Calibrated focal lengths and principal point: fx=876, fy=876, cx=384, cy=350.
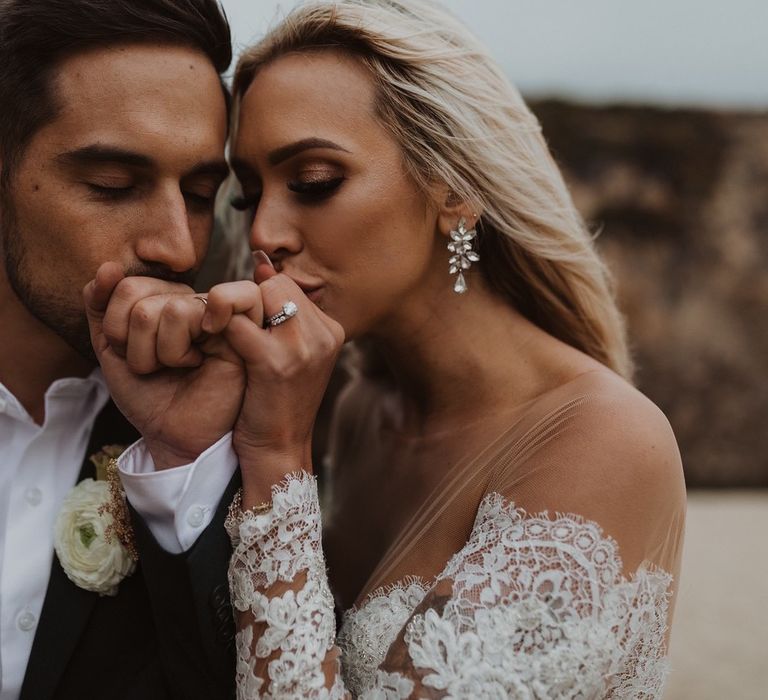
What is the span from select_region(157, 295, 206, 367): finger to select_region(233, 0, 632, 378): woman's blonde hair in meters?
1.00

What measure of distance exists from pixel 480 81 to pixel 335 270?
90 centimetres

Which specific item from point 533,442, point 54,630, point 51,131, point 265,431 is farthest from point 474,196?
point 54,630

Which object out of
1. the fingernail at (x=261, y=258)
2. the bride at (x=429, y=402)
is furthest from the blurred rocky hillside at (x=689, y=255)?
the fingernail at (x=261, y=258)

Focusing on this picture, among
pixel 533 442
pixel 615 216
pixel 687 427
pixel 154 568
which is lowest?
pixel 687 427

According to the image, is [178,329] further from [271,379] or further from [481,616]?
[481,616]

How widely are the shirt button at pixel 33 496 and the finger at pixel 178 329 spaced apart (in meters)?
0.75

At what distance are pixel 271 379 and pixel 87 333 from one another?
0.89m

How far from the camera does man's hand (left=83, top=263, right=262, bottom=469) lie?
98.0 inches

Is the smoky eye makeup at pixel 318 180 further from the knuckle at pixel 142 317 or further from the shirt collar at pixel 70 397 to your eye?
the shirt collar at pixel 70 397

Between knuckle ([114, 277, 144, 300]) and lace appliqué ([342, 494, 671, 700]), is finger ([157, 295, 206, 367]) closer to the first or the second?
knuckle ([114, 277, 144, 300])

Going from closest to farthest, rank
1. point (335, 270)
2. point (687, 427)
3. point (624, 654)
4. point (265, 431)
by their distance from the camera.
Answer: point (624, 654), point (265, 431), point (335, 270), point (687, 427)

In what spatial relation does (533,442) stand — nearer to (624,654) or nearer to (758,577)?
(624,654)

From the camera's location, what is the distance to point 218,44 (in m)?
3.28

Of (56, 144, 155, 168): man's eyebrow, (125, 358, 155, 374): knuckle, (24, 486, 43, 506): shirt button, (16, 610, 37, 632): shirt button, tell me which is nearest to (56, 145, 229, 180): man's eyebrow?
(56, 144, 155, 168): man's eyebrow
